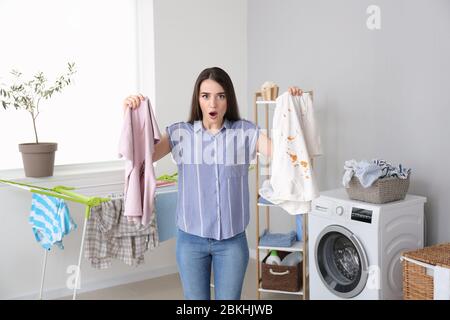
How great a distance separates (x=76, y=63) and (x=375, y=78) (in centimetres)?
197

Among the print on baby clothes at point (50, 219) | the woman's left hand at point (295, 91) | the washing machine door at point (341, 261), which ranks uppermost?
the woman's left hand at point (295, 91)

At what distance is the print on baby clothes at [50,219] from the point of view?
3014 millimetres

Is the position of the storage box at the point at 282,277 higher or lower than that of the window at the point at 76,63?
lower

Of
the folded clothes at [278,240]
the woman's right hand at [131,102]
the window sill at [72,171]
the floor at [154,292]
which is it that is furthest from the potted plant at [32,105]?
the woman's right hand at [131,102]

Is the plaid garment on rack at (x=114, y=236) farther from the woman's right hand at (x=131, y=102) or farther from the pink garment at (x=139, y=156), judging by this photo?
the woman's right hand at (x=131, y=102)

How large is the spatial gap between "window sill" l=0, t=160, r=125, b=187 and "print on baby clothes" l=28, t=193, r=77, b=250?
248 millimetres

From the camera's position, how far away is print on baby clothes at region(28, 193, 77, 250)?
3014 mm

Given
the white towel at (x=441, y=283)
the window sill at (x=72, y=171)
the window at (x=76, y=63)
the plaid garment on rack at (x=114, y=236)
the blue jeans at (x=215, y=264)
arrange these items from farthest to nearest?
1. the window at (x=76, y=63)
2. the window sill at (x=72, y=171)
3. the plaid garment on rack at (x=114, y=236)
4. the white towel at (x=441, y=283)
5. the blue jeans at (x=215, y=264)

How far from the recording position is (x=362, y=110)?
3484 millimetres

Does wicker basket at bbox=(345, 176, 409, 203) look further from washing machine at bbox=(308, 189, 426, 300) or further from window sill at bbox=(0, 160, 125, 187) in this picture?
window sill at bbox=(0, 160, 125, 187)

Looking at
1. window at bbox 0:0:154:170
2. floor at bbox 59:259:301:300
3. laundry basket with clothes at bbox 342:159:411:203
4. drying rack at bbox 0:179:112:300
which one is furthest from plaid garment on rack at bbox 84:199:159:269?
laundry basket with clothes at bbox 342:159:411:203

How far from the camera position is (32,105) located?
3412 mm

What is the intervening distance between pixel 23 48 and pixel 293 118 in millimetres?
2189

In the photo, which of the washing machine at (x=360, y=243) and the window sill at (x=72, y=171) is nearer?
the washing machine at (x=360, y=243)
